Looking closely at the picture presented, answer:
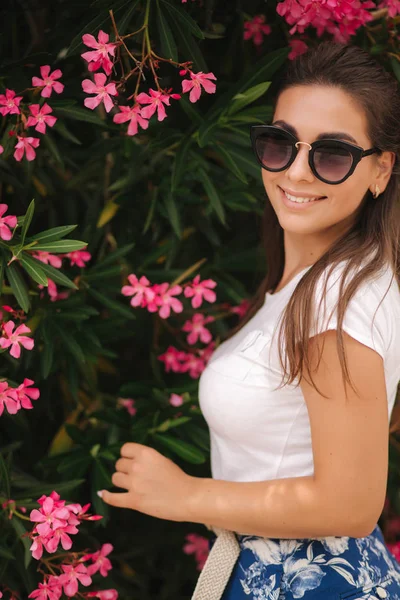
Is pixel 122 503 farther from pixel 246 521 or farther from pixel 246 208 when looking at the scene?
pixel 246 208

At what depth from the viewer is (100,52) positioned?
4.79 feet

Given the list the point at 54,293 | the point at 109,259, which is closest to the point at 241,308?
the point at 109,259

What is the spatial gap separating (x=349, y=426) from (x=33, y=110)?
37.0 inches

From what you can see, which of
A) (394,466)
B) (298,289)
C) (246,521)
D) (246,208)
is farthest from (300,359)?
(394,466)

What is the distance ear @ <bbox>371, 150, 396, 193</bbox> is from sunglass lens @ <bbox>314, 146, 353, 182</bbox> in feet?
0.39

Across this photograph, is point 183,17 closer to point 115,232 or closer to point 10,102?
point 10,102

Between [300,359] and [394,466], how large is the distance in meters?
1.23

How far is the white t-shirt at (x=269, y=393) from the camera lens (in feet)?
4.33

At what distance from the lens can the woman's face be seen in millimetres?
1365

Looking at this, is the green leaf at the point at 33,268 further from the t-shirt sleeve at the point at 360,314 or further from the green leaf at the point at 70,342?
the t-shirt sleeve at the point at 360,314

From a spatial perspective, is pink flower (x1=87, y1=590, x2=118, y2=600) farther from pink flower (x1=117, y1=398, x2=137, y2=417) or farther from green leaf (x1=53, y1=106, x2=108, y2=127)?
green leaf (x1=53, y1=106, x2=108, y2=127)

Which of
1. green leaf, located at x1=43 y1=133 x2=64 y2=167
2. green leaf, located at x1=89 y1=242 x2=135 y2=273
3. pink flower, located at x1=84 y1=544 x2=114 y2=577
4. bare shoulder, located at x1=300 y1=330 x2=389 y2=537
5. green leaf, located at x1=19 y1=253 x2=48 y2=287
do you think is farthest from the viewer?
green leaf, located at x1=89 y1=242 x2=135 y2=273

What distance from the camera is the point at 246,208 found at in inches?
79.7

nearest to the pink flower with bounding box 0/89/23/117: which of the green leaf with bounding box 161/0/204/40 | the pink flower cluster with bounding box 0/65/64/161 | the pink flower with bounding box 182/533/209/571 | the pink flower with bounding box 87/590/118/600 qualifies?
the pink flower cluster with bounding box 0/65/64/161
